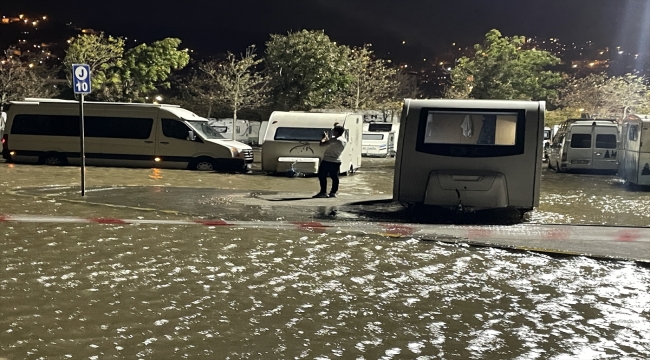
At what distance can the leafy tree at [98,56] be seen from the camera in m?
42.3

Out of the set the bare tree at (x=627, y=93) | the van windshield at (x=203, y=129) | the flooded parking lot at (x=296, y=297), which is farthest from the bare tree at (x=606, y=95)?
the flooded parking lot at (x=296, y=297)

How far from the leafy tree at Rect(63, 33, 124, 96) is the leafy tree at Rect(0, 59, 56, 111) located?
3790 millimetres

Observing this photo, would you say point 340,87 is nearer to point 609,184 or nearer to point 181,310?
point 609,184

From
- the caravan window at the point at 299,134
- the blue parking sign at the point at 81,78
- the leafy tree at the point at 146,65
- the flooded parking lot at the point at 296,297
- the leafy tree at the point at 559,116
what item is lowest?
the flooded parking lot at the point at 296,297

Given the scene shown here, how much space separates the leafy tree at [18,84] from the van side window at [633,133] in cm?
3633

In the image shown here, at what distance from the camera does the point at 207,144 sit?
859 inches

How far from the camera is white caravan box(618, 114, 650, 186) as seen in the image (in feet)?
60.3

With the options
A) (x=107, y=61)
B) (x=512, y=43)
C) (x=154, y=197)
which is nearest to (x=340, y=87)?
(x=107, y=61)

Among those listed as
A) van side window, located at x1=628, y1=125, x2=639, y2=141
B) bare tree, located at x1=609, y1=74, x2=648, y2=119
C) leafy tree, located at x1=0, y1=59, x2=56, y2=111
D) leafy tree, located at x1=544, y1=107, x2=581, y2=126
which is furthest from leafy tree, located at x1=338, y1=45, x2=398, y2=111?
van side window, located at x1=628, y1=125, x2=639, y2=141

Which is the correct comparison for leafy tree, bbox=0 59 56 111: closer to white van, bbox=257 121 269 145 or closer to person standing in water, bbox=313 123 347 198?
white van, bbox=257 121 269 145

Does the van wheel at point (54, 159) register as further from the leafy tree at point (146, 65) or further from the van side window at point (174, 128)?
the leafy tree at point (146, 65)

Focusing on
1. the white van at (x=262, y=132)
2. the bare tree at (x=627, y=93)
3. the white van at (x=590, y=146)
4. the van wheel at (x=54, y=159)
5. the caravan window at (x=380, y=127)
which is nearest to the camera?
the van wheel at (x=54, y=159)

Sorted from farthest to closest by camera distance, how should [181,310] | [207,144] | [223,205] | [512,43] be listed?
[512,43]
[207,144]
[223,205]
[181,310]

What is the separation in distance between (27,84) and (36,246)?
1642 inches
